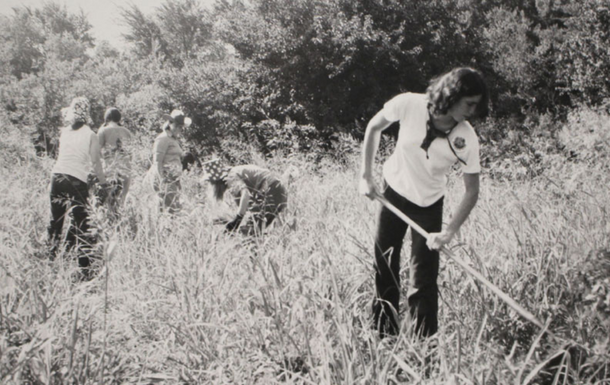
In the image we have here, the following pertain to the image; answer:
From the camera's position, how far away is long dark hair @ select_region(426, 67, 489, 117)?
1957mm

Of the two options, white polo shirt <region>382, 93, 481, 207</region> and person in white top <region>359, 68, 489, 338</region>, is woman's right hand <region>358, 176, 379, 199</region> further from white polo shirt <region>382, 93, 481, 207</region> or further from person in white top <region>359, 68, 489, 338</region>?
white polo shirt <region>382, 93, 481, 207</region>

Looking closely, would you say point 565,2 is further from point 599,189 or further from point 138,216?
point 138,216

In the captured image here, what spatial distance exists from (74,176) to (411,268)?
2.69 meters

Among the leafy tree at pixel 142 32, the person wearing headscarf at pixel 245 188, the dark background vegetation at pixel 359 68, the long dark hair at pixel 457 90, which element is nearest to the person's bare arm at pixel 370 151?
the long dark hair at pixel 457 90

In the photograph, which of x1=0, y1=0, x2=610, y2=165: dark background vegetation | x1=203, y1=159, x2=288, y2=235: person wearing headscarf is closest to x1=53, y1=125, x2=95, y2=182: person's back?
x1=203, y1=159, x2=288, y2=235: person wearing headscarf

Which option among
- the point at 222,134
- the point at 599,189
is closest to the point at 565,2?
the point at 222,134

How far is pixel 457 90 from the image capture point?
1.95 meters

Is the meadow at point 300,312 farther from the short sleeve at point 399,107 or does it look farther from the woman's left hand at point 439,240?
the short sleeve at point 399,107

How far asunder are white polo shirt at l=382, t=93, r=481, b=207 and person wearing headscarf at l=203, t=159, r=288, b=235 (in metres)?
1.27

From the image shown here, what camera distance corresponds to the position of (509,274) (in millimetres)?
2473

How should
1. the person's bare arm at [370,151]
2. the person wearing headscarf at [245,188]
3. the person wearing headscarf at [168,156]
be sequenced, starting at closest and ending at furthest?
1. the person's bare arm at [370,151]
2. the person wearing headscarf at [245,188]
3. the person wearing headscarf at [168,156]

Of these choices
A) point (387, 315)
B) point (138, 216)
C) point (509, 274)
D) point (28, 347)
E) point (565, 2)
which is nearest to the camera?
point (28, 347)

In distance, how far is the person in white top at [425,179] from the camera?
200 centimetres

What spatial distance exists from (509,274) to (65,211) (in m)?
3.17
